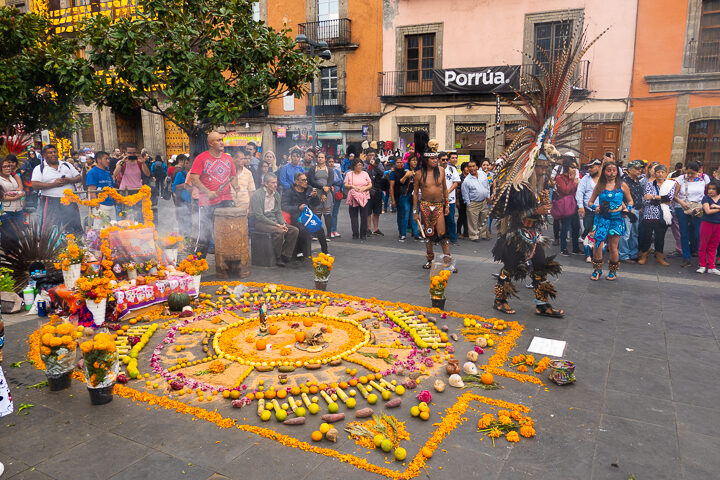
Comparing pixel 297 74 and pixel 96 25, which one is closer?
pixel 96 25

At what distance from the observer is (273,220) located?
8.74 meters

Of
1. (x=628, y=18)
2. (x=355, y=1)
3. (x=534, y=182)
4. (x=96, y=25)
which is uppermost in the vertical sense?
(x=355, y=1)

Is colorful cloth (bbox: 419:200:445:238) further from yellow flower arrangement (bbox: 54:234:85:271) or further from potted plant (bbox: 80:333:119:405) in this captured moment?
potted plant (bbox: 80:333:119:405)

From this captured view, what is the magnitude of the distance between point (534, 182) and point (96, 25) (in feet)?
23.0

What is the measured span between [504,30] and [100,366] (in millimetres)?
20285

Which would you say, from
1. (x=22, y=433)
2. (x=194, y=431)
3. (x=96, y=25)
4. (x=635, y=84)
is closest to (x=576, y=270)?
(x=194, y=431)

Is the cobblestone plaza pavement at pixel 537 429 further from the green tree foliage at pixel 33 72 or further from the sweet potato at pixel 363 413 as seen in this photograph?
the green tree foliage at pixel 33 72

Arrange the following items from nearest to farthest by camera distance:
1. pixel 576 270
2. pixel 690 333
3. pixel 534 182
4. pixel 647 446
Result: 1. pixel 647 446
2. pixel 690 333
3. pixel 534 182
4. pixel 576 270

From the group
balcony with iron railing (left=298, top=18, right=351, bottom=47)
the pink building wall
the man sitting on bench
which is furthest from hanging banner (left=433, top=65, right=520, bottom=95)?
the man sitting on bench

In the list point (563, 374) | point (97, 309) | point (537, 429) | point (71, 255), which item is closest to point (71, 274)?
point (71, 255)

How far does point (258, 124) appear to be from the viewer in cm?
2634

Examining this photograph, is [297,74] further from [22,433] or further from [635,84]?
[635,84]

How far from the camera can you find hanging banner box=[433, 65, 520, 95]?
64.1ft

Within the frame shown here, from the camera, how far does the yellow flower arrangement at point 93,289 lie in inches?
199
